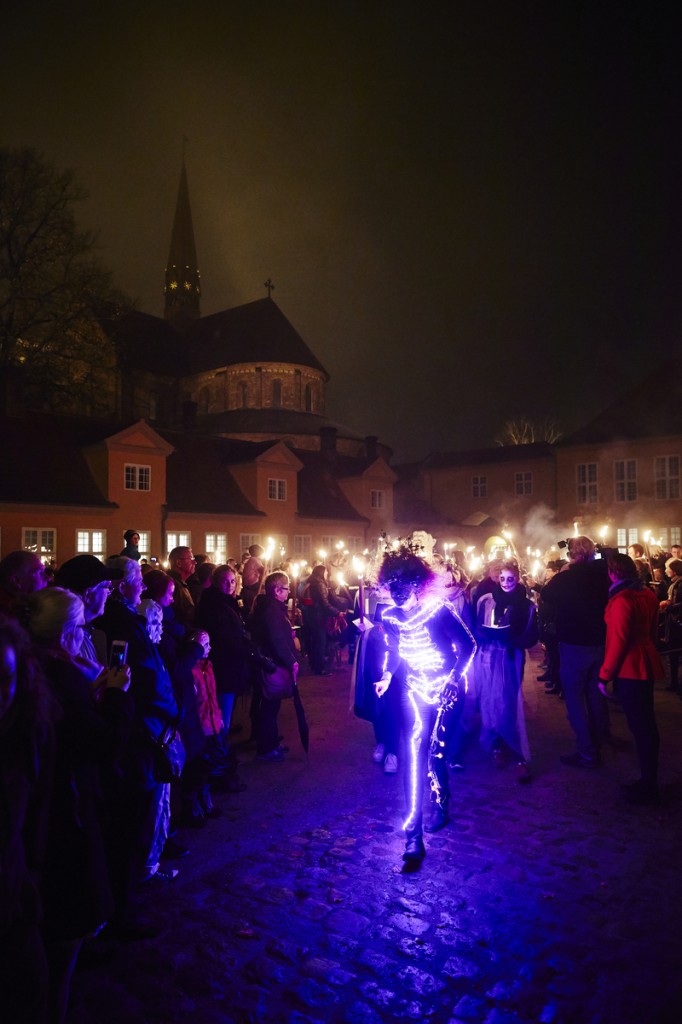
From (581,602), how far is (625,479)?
36.8 meters

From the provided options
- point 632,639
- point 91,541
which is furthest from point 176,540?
point 632,639

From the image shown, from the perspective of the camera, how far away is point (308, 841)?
5.20 m

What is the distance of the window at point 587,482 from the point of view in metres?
41.7

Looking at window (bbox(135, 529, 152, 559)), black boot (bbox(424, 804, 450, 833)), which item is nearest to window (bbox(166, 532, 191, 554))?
window (bbox(135, 529, 152, 559))

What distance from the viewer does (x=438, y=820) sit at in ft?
17.8

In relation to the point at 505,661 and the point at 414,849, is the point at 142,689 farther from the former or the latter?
the point at 505,661

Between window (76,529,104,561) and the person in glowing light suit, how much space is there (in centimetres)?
2580

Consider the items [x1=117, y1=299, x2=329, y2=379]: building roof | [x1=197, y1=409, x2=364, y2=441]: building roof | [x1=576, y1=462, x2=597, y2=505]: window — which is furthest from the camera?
[x1=117, y1=299, x2=329, y2=379]: building roof

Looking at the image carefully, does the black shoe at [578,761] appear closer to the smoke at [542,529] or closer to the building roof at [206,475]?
the building roof at [206,475]

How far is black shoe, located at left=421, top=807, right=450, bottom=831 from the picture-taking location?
5395mm

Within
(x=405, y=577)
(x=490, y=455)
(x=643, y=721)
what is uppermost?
(x=490, y=455)

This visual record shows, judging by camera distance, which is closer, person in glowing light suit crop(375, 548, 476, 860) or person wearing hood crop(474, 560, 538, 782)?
person in glowing light suit crop(375, 548, 476, 860)

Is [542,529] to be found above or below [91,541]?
above

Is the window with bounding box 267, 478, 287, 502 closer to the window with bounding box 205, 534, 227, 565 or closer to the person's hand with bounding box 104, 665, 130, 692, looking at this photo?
the window with bounding box 205, 534, 227, 565
